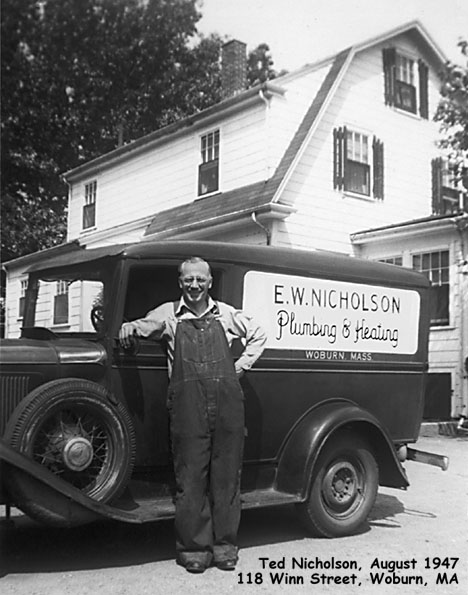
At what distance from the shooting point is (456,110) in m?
9.56

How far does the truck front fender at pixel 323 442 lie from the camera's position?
507cm

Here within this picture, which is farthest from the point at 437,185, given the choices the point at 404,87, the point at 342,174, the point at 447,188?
the point at 404,87

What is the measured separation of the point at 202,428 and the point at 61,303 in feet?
5.64

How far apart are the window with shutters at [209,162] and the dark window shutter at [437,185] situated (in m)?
3.54

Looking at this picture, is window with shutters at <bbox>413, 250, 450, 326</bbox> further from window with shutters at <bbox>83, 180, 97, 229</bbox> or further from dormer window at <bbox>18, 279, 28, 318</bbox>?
dormer window at <bbox>18, 279, 28, 318</bbox>

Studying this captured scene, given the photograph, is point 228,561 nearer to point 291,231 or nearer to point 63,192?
point 63,192

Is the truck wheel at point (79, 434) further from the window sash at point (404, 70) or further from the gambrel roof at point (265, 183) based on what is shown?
the window sash at point (404, 70)

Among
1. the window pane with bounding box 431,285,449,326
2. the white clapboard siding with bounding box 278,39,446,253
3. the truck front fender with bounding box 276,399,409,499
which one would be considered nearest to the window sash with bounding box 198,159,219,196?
the white clapboard siding with bounding box 278,39,446,253

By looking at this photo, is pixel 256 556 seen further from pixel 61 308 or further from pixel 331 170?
pixel 331 170

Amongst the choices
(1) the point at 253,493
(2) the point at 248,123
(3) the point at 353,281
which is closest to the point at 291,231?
(2) the point at 248,123

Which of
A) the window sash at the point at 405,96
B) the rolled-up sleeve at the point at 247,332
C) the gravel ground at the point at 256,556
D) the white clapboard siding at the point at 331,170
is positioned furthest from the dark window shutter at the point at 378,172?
the rolled-up sleeve at the point at 247,332

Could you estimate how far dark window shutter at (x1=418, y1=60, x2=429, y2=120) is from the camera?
10.6 meters

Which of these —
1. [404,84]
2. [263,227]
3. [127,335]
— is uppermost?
[404,84]

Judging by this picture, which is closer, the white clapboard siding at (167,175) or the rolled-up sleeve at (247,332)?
the rolled-up sleeve at (247,332)
